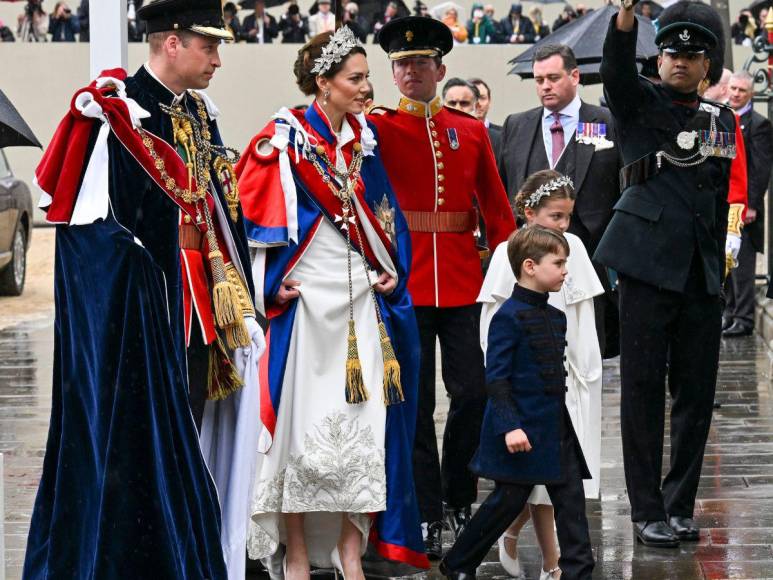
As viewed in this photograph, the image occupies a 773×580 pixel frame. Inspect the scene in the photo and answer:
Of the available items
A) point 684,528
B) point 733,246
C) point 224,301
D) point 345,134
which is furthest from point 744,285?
point 224,301

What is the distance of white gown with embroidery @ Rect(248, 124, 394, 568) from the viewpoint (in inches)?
219

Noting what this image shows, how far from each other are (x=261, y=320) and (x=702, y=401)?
1.88 m

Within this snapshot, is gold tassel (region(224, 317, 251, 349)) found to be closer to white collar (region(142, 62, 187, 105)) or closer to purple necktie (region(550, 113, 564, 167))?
white collar (region(142, 62, 187, 105))

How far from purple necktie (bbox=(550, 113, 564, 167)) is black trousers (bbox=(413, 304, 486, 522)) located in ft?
5.85

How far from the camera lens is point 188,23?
16.2 ft

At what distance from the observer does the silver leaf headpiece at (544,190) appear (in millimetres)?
6023

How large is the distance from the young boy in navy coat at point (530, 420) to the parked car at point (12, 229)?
11.8 meters

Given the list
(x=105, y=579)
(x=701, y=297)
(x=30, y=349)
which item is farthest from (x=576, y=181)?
(x=30, y=349)

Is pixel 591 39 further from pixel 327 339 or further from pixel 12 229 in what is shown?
pixel 12 229

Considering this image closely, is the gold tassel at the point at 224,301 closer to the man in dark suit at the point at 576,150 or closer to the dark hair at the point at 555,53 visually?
the man in dark suit at the point at 576,150

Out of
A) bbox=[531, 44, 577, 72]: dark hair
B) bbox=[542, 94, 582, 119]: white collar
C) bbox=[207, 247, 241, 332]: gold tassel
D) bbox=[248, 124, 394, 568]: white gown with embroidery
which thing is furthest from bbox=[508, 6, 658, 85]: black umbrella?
bbox=[207, 247, 241, 332]: gold tassel

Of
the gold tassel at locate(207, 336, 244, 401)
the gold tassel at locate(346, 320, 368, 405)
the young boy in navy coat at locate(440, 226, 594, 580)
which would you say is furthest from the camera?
the gold tassel at locate(346, 320, 368, 405)

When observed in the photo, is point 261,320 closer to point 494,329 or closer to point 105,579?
point 494,329

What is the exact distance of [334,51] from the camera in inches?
224
